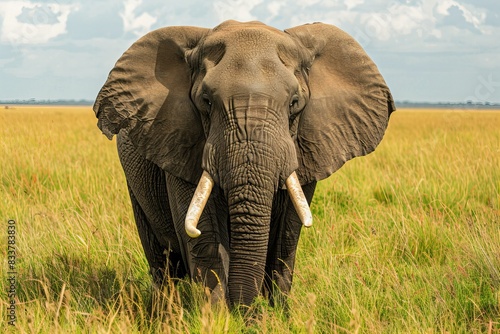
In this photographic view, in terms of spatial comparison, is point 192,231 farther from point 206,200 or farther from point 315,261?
point 315,261

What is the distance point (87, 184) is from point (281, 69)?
458cm

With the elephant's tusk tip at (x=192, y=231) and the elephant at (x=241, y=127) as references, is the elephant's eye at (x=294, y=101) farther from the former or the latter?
the elephant's tusk tip at (x=192, y=231)

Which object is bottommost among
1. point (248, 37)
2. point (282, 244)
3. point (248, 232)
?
point (282, 244)

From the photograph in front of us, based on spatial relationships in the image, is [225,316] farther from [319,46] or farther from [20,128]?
[20,128]

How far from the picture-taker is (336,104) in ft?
14.8

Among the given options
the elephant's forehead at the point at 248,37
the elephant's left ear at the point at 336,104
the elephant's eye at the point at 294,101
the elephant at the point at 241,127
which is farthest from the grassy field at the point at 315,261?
the elephant's forehead at the point at 248,37

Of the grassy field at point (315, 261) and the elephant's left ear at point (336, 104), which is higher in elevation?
the elephant's left ear at point (336, 104)

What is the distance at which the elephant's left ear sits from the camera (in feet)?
14.3

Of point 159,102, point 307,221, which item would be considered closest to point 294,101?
point 307,221

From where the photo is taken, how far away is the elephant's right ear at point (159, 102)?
14.1 feet

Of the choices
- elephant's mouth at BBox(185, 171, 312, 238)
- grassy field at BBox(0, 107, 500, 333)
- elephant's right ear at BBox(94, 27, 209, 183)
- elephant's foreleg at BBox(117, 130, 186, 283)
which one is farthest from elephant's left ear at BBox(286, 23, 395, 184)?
elephant's foreleg at BBox(117, 130, 186, 283)

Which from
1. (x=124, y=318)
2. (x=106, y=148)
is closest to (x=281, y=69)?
(x=124, y=318)

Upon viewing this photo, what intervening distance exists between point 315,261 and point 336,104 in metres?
1.36

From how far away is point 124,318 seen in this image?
4152 millimetres
